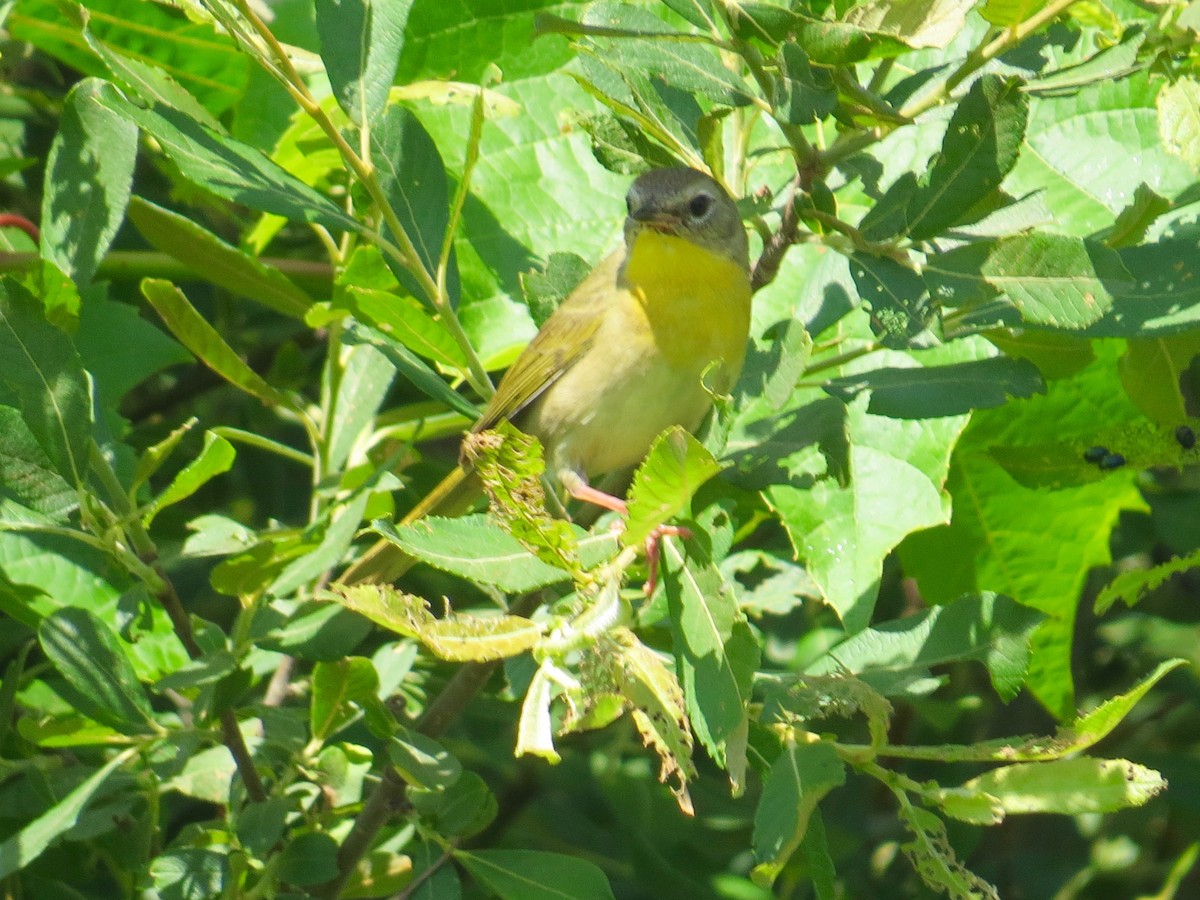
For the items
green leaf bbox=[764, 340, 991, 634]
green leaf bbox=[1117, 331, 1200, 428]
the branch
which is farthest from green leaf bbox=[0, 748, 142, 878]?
green leaf bbox=[1117, 331, 1200, 428]

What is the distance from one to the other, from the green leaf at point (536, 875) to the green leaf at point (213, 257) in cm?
130

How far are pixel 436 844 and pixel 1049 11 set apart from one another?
196 cm

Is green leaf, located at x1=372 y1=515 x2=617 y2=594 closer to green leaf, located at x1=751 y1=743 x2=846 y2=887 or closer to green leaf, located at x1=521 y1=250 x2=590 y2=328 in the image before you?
green leaf, located at x1=751 y1=743 x2=846 y2=887

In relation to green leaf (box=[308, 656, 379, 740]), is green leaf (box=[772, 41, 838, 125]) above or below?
above

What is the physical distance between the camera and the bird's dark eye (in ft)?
11.6

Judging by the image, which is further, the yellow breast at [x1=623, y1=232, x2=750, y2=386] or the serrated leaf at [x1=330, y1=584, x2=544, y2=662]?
the yellow breast at [x1=623, y1=232, x2=750, y2=386]

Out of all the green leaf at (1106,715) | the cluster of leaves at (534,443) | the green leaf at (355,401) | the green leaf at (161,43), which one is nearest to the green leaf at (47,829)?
the cluster of leaves at (534,443)

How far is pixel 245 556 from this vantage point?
8.64 feet

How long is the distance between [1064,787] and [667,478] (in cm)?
75

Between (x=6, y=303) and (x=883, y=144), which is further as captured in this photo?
(x=883, y=144)

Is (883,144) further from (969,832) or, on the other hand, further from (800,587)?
(969,832)

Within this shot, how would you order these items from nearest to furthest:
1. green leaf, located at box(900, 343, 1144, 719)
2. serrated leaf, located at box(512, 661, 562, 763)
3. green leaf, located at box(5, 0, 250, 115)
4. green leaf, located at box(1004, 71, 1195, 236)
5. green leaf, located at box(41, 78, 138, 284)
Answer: serrated leaf, located at box(512, 661, 562, 763)
green leaf, located at box(41, 78, 138, 284)
green leaf, located at box(1004, 71, 1195, 236)
green leaf, located at box(900, 343, 1144, 719)
green leaf, located at box(5, 0, 250, 115)

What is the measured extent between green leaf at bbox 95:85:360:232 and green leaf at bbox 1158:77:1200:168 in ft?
4.60

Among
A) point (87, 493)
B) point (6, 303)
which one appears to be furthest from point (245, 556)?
point (6, 303)
